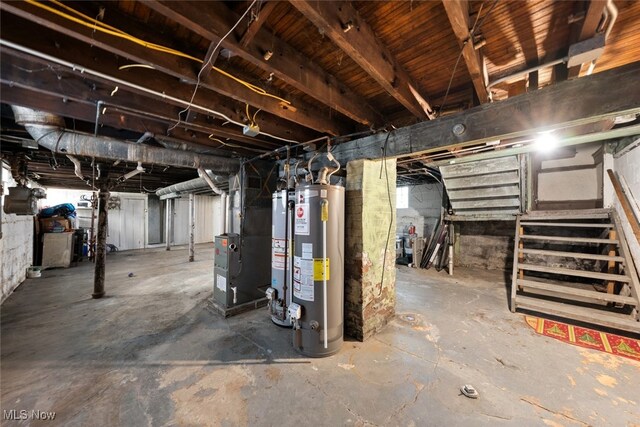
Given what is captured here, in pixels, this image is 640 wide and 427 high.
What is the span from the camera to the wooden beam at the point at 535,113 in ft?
4.64

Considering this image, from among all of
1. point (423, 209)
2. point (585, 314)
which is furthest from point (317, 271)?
point (423, 209)

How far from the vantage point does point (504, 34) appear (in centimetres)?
141

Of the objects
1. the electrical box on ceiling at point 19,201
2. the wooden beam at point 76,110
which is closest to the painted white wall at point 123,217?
the electrical box on ceiling at point 19,201

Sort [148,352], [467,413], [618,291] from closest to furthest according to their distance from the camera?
[467,413] < [148,352] < [618,291]

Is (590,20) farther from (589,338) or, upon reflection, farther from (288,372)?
(589,338)

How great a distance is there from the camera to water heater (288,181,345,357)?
222 cm

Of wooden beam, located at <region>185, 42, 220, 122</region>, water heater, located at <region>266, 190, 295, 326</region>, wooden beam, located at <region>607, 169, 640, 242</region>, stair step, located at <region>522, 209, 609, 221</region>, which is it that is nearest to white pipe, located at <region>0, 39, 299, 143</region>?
wooden beam, located at <region>185, 42, 220, 122</region>

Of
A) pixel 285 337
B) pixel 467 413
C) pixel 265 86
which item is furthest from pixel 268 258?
pixel 467 413

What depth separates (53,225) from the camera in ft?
19.2

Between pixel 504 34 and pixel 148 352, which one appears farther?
pixel 148 352

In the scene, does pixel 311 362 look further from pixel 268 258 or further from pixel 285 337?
pixel 268 258

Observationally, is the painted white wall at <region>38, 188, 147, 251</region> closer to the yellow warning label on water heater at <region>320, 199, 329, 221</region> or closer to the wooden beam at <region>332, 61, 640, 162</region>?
the yellow warning label on water heater at <region>320, 199, 329, 221</region>

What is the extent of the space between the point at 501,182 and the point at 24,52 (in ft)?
20.4

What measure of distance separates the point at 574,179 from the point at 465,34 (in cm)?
521
